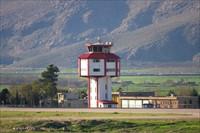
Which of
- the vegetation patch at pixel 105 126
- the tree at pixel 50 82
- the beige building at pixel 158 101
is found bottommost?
the vegetation patch at pixel 105 126

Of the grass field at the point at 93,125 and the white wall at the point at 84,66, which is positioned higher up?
the white wall at the point at 84,66

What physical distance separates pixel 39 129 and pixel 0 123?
3870mm

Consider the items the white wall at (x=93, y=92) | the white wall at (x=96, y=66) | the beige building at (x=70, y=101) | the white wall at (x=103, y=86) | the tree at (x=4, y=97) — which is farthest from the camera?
the beige building at (x=70, y=101)

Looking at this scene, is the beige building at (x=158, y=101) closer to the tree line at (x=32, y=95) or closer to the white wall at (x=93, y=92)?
the white wall at (x=93, y=92)

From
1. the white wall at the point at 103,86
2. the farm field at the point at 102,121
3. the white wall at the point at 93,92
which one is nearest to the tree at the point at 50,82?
the white wall at the point at 93,92

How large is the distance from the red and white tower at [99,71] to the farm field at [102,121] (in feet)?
24.3

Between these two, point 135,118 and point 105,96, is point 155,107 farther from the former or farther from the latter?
point 135,118

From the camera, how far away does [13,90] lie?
112 metres

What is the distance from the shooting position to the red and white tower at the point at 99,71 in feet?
327

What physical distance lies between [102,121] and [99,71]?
18.5 m

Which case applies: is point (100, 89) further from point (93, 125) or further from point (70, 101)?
point (93, 125)

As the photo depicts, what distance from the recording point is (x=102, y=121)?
81.6 metres

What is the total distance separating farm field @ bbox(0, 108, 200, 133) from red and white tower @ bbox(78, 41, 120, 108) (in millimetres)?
7393

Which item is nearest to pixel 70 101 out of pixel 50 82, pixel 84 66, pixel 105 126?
pixel 50 82
